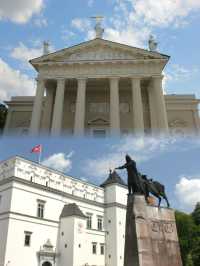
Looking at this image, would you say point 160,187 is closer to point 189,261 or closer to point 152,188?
point 152,188

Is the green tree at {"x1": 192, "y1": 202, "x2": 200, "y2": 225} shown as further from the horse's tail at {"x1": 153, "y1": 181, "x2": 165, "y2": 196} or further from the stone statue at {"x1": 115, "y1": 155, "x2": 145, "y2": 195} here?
the stone statue at {"x1": 115, "y1": 155, "x2": 145, "y2": 195}

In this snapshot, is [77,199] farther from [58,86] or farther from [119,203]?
[58,86]

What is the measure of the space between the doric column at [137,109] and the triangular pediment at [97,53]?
3.49 metres

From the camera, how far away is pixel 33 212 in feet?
106

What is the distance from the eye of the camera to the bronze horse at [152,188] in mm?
13312

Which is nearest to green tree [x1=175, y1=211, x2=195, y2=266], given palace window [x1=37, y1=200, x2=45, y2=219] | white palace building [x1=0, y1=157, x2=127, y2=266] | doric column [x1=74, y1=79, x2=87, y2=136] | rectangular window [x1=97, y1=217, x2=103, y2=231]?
white palace building [x1=0, y1=157, x2=127, y2=266]

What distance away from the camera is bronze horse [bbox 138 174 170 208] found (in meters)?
13.3

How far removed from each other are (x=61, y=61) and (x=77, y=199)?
56.2ft

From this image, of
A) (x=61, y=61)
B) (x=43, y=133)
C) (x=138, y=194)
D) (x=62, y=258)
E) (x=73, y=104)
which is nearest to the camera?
(x=138, y=194)

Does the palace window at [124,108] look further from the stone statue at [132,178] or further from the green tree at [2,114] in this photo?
the stone statue at [132,178]

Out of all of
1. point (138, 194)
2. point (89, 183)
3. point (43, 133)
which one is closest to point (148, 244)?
point (138, 194)

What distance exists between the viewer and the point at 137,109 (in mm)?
36594

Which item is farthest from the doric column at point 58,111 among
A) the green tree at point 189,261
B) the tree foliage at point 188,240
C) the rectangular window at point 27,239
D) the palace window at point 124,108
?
the tree foliage at point 188,240

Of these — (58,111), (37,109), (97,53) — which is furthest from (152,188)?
(97,53)
